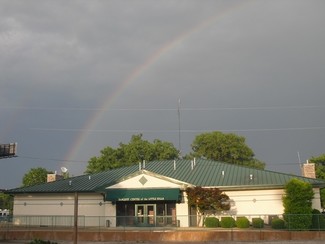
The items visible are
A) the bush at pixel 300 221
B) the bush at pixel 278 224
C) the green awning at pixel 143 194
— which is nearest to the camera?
the bush at pixel 300 221

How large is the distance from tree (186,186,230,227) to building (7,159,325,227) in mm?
1207

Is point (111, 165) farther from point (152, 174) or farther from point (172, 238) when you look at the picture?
point (172, 238)

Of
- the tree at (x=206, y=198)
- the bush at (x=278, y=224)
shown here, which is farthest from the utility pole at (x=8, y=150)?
the bush at (x=278, y=224)

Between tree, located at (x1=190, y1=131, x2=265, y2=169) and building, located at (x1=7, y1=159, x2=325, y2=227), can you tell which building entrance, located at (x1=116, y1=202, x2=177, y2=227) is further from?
tree, located at (x1=190, y1=131, x2=265, y2=169)

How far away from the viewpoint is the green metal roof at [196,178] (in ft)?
132

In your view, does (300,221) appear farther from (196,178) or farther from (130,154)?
(130,154)

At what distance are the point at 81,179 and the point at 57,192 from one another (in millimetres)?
4332

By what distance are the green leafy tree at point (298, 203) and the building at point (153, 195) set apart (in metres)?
2.26

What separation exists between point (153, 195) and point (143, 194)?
0.96 metres

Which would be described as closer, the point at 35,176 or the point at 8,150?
the point at 8,150

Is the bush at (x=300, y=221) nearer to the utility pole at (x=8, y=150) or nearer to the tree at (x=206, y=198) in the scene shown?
the tree at (x=206, y=198)

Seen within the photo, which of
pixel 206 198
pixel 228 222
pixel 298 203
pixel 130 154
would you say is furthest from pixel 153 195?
pixel 130 154

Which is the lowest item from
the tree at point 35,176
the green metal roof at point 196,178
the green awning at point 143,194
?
the green awning at point 143,194

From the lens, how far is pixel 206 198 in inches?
1492
